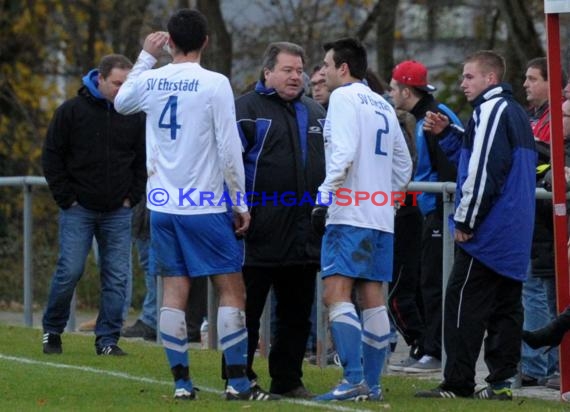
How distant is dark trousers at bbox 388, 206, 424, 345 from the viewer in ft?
38.5

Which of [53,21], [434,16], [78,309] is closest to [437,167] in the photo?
[78,309]

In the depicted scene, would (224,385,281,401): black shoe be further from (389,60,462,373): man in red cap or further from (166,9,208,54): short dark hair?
(389,60,462,373): man in red cap

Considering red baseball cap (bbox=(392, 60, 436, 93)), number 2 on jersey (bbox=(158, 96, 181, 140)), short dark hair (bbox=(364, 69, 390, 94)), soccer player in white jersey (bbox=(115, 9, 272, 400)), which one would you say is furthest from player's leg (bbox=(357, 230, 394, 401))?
red baseball cap (bbox=(392, 60, 436, 93))

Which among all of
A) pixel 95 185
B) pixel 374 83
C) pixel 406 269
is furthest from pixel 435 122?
pixel 95 185

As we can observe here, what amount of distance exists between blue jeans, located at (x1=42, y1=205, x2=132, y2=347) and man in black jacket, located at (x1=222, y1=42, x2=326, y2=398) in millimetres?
2684

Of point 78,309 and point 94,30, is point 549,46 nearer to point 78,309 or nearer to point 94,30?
point 78,309

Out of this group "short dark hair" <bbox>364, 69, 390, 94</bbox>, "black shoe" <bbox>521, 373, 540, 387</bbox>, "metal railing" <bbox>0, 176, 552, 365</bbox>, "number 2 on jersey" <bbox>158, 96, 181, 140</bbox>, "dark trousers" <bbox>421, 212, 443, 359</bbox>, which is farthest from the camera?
"short dark hair" <bbox>364, 69, 390, 94</bbox>

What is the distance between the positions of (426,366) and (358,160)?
9.45 ft

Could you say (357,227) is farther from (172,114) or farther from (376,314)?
(172,114)

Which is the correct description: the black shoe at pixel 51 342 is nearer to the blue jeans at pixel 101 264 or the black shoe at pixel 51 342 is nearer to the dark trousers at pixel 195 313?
the blue jeans at pixel 101 264

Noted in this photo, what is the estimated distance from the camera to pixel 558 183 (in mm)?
9438

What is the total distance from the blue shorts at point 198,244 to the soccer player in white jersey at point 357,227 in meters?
0.52

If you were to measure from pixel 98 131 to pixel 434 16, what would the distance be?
1171 centimetres

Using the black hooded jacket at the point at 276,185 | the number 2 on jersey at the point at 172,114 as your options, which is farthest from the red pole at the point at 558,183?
the number 2 on jersey at the point at 172,114
